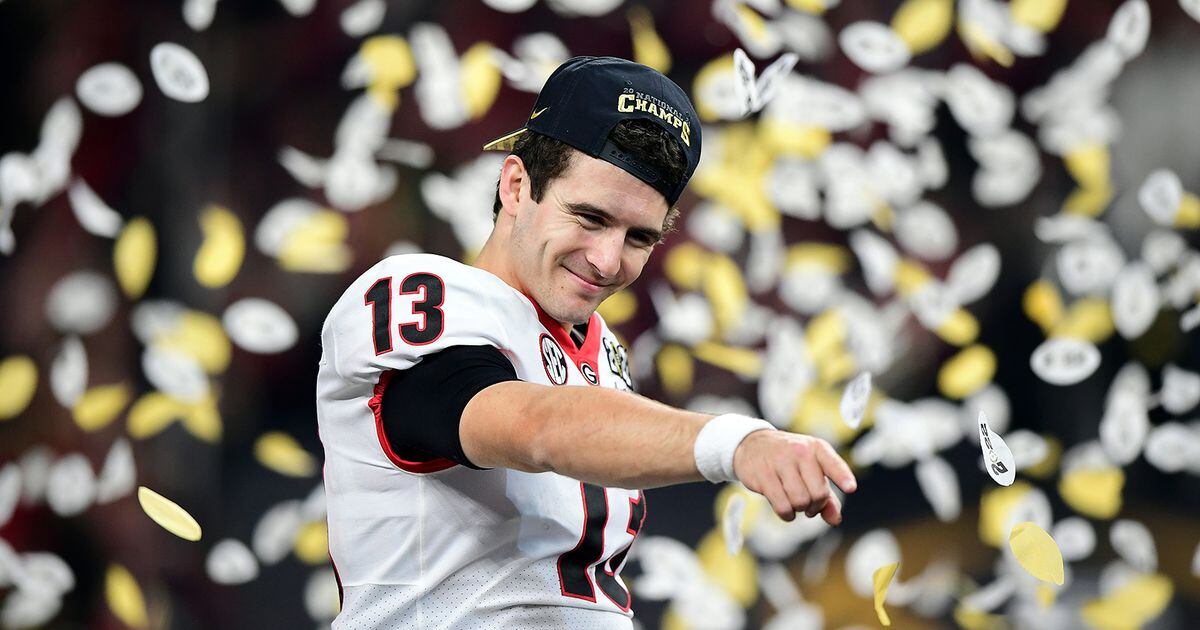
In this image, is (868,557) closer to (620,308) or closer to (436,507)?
(620,308)

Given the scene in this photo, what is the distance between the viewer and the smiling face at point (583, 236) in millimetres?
1257

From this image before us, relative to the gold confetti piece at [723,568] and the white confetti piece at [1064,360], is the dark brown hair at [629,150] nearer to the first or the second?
the gold confetti piece at [723,568]

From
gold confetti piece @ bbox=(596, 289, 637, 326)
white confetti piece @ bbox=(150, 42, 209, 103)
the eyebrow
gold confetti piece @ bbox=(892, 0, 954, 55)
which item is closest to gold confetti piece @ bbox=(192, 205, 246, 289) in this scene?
white confetti piece @ bbox=(150, 42, 209, 103)

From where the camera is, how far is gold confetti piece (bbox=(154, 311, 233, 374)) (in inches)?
90.7

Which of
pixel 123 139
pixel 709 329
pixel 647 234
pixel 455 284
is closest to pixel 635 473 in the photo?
pixel 455 284

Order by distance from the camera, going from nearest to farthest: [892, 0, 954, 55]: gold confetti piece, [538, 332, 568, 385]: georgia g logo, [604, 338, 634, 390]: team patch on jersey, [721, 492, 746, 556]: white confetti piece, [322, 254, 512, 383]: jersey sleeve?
1. [322, 254, 512, 383]: jersey sleeve
2. [538, 332, 568, 385]: georgia g logo
3. [604, 338, 634, 390]: team patch on jersey
4. [721, 492, 746, 556]: white confetti piece
5. [892, 0, 954, 55]: gold confetti piece

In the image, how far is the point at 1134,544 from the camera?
253 centimetres

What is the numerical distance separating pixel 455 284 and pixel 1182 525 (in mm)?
1934

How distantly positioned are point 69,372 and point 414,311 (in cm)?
142

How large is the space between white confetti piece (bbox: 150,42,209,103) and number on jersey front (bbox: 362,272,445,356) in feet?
4.38

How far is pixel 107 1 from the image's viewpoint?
2314mm

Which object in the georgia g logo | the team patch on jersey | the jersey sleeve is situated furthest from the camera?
the team patch on jersey

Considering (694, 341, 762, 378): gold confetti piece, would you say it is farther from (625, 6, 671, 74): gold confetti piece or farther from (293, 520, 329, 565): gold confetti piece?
(293, 520, 329, 565): gold confetti piece

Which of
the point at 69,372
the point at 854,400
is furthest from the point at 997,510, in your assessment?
the point at 69,372
